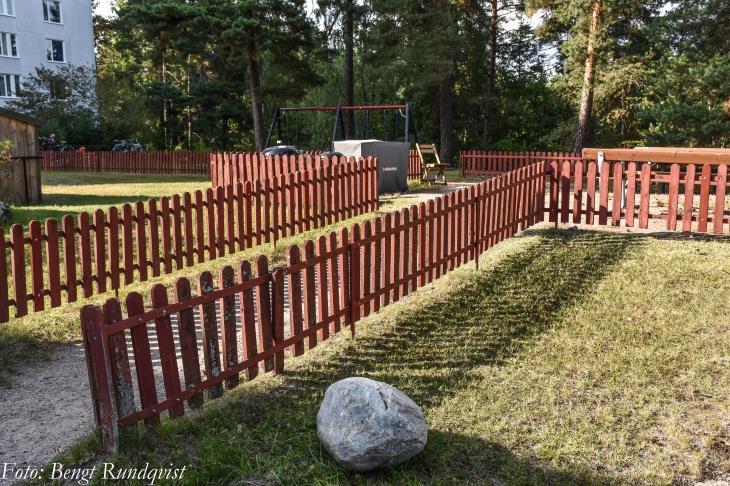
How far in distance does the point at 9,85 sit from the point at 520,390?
1832 inches

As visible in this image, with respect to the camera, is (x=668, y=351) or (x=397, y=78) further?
(x=397, y=78)

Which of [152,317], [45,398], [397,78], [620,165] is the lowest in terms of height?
A: [45,398]

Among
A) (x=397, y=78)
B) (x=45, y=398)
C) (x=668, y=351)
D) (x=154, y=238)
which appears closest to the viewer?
(x=45, y=398)

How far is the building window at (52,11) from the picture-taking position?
46344 mm

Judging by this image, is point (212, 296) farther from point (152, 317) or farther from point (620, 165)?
point (620, 165)

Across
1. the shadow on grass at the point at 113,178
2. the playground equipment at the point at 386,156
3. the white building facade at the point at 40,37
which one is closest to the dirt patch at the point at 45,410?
the playground equipment at the point at 386,156

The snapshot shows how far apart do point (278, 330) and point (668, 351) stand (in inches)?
145

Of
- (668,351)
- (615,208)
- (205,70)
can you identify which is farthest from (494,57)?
(668,351)

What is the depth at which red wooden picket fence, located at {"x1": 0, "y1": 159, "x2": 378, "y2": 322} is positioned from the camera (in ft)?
26.9

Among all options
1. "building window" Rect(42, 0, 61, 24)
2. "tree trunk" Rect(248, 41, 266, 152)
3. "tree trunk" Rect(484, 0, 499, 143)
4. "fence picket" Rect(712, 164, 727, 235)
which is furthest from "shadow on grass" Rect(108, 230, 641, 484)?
"building window" Rect(42, 0, 61, 24)

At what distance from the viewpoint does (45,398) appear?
5922 mm

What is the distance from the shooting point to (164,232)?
10.0 m

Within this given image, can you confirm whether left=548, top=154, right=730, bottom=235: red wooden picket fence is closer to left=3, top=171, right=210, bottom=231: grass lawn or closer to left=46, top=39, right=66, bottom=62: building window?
left=3, top=171, right=210, bottom=231: grass lawn

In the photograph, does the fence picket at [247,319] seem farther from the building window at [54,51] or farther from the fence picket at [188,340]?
the building window at [54,51]
